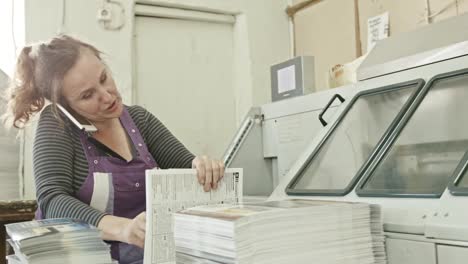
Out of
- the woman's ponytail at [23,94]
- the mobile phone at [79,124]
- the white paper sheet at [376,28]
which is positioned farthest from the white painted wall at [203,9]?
the mobile phone at [79,124]

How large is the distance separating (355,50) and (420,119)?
155 centimetres

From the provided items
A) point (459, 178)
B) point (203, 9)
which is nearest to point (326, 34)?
point (203, 9)

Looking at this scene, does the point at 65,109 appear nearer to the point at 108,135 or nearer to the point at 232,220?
the point at 108,135

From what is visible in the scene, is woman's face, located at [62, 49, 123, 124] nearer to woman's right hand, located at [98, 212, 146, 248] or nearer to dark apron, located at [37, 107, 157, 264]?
dark apron, located at [37, 107, 157, 264]

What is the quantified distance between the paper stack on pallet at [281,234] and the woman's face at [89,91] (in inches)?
22.5

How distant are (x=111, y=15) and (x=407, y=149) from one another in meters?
1.93

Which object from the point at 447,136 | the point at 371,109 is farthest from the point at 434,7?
the point at 447,136

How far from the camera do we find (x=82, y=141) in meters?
1.23

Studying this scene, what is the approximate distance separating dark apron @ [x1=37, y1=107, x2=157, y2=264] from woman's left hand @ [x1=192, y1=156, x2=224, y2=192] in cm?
25

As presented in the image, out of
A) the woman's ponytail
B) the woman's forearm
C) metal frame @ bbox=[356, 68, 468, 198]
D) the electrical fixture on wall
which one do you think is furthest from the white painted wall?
metal frame @ bbox=[356, 68, 468, 198]

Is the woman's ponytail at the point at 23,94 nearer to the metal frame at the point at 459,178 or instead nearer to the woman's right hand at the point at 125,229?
the woman's right hand at the point at 125,229

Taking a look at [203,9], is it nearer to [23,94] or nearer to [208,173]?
[23,94]

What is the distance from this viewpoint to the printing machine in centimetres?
78

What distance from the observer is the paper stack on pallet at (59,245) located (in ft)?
2.72
